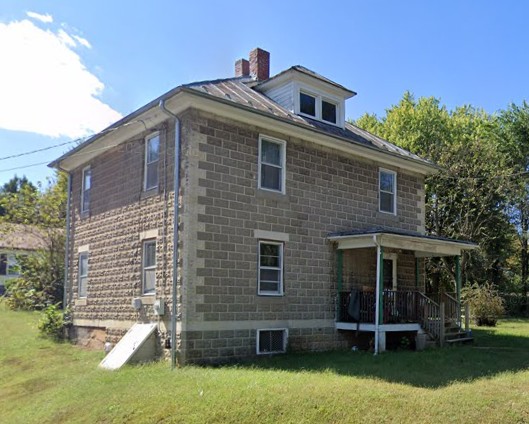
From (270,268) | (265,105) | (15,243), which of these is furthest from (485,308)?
(15,243)

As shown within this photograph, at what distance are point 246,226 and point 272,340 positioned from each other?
303 centimetres

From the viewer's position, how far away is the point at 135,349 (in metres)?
12.5

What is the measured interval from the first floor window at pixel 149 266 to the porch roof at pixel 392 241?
4918 millimetres

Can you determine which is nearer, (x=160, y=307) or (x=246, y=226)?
(x=160, y=307)

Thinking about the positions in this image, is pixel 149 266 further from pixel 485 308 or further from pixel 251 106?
pixel 485 308

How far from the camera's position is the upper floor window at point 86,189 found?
57.7 feet

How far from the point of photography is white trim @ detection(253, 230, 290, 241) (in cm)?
1393

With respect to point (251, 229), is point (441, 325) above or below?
below

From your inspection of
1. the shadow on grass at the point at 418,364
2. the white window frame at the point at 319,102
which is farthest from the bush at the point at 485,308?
the white window frame at the point at 319,102

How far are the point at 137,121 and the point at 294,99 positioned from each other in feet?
15.4

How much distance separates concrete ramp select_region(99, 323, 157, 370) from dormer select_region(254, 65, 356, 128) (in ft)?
24.8

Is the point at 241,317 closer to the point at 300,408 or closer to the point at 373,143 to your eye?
the point at 300,408

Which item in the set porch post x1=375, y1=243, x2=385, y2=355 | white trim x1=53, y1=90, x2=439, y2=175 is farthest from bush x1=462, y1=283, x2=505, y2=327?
porch post x1=375, y1=243, x2=385, y2=355

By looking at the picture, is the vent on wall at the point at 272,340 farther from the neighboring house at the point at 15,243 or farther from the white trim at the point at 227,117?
the neighboring house at the point at 15,243
